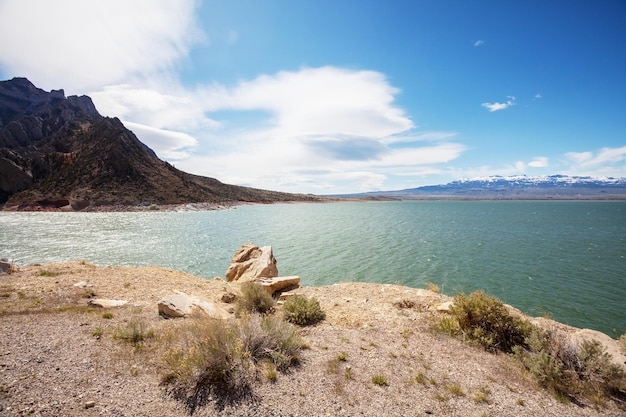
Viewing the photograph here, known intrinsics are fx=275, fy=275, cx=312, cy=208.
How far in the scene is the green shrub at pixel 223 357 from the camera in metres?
5.53

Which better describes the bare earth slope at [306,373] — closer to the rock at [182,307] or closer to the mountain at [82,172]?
the rock at [182,307]

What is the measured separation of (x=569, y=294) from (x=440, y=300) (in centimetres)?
1352

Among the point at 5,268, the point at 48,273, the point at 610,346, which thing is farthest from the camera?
the point at 5,268

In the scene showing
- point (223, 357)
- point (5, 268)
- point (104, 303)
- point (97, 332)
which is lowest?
point (104, 303)

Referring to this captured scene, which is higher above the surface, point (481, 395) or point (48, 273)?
point (48, 273)

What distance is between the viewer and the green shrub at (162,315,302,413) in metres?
5.53

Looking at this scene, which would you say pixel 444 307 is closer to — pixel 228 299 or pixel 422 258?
pixel 228 299

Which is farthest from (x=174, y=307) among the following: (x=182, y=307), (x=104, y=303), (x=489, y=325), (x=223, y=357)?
(x=489, y=325)

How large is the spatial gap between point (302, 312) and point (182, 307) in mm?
4172

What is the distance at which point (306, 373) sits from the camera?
6.21 m

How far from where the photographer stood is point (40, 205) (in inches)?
3068

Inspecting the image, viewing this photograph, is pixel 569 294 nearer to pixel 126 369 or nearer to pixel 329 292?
pixel 329 292

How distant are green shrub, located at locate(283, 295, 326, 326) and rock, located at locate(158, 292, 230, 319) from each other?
7.45ft

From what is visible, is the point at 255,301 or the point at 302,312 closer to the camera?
the point at 302,312
